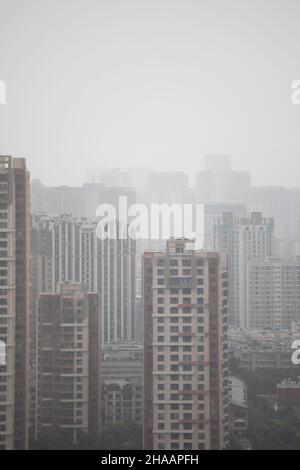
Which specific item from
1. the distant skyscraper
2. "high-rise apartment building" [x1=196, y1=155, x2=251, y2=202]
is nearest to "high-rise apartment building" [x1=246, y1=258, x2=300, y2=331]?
the distant skyscraper

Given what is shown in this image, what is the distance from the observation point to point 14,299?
402cm

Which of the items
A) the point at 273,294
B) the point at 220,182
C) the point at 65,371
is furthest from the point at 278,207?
the point at 65,371

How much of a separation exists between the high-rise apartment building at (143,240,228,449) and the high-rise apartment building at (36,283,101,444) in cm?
36

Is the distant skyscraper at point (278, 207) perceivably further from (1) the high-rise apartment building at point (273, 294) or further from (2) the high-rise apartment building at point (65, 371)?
(2) the high-rise apartment building at point (65, 371)

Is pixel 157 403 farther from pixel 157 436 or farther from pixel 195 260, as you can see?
pixel 195 260

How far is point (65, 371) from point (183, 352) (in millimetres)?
664

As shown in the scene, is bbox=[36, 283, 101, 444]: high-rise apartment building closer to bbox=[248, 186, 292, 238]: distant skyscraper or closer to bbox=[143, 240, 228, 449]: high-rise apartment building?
bbox=[143, 240, 228, 449]: high-rise apartment building

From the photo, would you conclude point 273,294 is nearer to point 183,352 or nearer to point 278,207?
point 278,207

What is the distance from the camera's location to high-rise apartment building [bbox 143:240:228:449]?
4.09m

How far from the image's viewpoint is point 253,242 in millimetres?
6961

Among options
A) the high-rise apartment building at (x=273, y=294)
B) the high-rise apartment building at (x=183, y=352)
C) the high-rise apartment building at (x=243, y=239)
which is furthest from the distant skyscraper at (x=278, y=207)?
the high-rise apartment building at (x=183, y=352)

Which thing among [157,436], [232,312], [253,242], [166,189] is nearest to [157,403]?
[157,436]

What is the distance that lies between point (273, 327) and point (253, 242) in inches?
35.2

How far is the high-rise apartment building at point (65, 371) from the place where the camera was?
13.9ft
